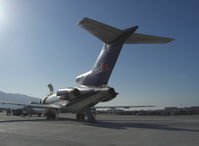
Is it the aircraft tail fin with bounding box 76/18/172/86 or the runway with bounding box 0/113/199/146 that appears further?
the aircraft tail fin with bounding box 76/18/172/86

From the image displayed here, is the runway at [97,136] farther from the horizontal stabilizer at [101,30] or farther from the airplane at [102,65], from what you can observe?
the horizontal stabilizer at [101,30]

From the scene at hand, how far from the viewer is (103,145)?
8.66 metres

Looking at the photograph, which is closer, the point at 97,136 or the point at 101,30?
the point at 97,136

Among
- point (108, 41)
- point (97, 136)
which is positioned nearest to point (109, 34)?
point (108, 41)

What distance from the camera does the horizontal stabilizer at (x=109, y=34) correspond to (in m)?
17.9

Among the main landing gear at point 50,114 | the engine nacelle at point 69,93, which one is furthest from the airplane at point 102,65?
the main landing gear at point 50,114

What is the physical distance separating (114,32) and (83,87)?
6.24m

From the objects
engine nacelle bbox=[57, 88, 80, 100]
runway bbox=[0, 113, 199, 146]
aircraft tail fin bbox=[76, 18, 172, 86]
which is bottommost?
runway bbox=[0, 113, 199, 146]

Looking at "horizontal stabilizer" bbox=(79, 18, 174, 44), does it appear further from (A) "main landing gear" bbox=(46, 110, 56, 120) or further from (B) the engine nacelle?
(A) "main landing gear" bbox=(46, 110, 56, 120)

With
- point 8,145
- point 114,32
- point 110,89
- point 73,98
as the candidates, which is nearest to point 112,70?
point 110,89

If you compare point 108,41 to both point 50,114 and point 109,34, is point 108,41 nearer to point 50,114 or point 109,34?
point 109,34

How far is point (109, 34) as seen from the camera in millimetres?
19344

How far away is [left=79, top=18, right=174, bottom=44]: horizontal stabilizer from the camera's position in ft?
58.8

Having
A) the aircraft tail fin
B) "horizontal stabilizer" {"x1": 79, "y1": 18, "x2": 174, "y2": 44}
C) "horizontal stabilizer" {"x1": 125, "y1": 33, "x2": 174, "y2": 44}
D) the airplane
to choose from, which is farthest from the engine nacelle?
"horizontal stabilizer" {"x1": 125, "y1": 33, "x2": 174, "y2": 44}
